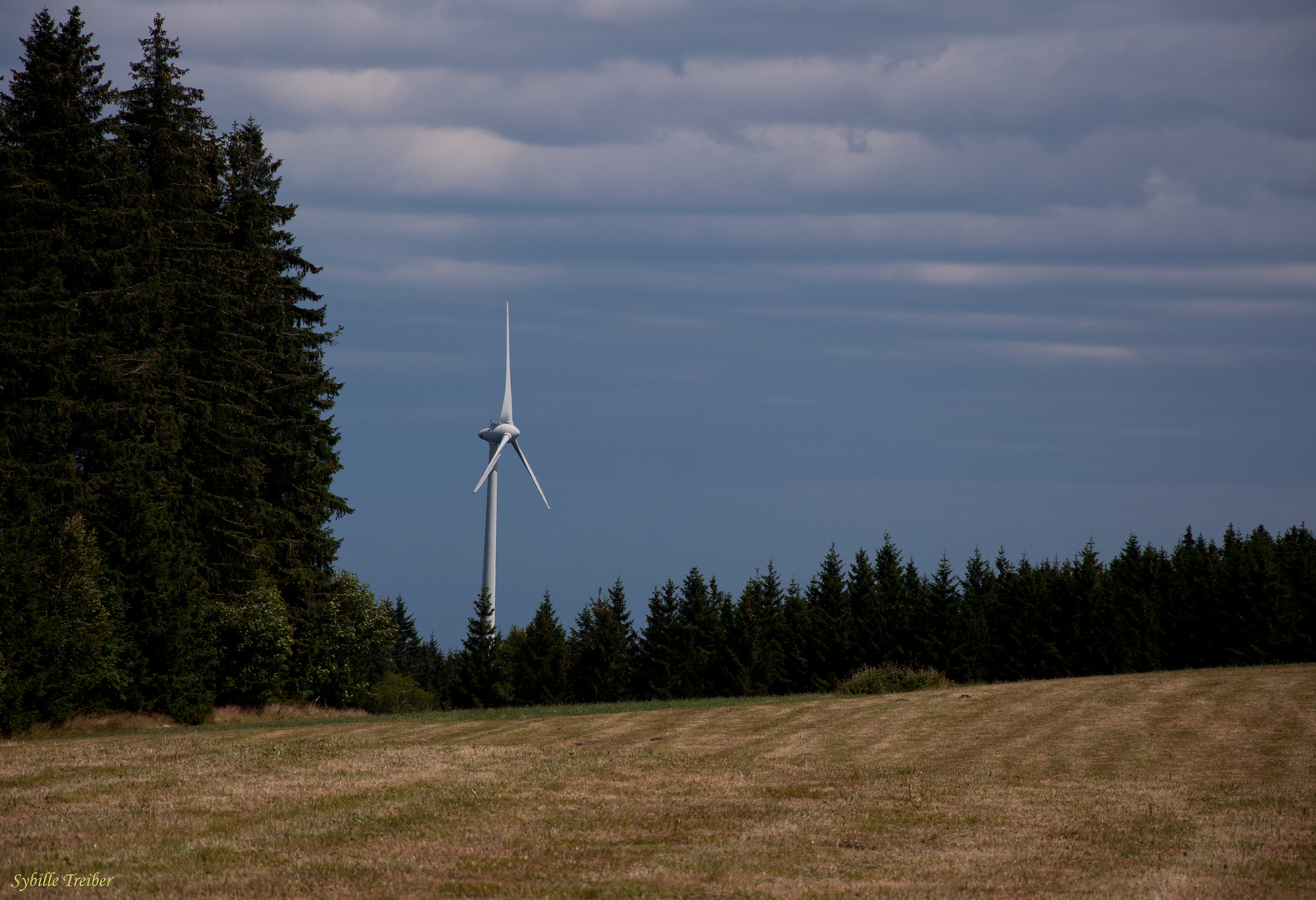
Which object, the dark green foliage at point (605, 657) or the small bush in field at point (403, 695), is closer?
the dark green foliage at point (605, 657)

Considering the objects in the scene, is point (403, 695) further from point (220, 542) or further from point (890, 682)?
point (890, 682)

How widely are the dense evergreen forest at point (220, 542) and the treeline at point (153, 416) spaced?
0.10 metres

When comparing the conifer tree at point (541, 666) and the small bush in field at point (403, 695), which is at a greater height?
the conifer tree at point (541, 666)

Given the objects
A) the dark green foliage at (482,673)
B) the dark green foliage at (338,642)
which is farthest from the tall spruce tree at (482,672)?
the dark green foliage at (338,642)

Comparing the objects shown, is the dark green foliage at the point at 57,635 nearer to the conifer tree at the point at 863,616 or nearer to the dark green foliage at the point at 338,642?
the dark green foliage at the point at 338,642

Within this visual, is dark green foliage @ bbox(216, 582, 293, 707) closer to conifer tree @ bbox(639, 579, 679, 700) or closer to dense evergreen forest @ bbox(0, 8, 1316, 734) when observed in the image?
dense evergreen forest @ bbox(0, 8, 1316, 734)

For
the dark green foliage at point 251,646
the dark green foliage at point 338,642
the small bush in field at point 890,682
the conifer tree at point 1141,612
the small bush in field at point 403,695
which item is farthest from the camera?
the small bush in field at point 403,695

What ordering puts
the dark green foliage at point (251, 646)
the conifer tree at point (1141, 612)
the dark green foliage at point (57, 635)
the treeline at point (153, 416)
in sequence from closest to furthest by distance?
1. the dark green foliage at point (57, 635)
2. the treeline at point (153, 416)
3. the dark green foliage at point (251, 646)
4. the conifer tree at point (1141, 612)

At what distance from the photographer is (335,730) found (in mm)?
30953

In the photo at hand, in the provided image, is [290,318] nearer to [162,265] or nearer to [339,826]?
[162,265]

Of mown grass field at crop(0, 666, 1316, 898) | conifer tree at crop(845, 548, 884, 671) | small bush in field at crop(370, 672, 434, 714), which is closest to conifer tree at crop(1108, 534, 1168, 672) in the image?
conifer tree at crop(845, 548, 884, 671)

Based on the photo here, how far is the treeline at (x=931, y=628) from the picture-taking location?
55.8 m

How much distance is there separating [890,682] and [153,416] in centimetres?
2919

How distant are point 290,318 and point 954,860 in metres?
46.4
